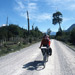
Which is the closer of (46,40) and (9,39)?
(46,40)

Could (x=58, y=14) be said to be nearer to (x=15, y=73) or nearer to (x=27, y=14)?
(x=27, y=14)

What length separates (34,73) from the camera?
616 cm

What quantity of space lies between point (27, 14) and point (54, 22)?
42.0 m

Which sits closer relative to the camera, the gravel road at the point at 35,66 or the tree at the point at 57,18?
the gravel road at the point at 35,66

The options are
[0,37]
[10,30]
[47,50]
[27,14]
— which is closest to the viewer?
[47,50]

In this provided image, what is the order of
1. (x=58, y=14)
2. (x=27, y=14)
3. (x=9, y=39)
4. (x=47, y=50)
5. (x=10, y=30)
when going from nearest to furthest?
(x=47, y=50), (x=27, y=14), (x=9, y=39), (x=10, y=30), (x=58, y=14)

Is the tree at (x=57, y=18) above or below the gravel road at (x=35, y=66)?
above

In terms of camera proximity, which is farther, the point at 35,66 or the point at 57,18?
the point at 57,18

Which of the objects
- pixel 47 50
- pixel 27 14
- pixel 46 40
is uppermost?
pixel 27 14

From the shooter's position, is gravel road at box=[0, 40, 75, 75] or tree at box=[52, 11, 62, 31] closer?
gravel road at box=[0, 40, 75, 75]

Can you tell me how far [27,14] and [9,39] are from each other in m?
13.5

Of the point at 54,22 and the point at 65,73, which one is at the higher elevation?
the point at 54,22

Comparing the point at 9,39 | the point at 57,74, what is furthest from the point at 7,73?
the point at 9,39

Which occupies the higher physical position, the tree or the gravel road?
the tree
